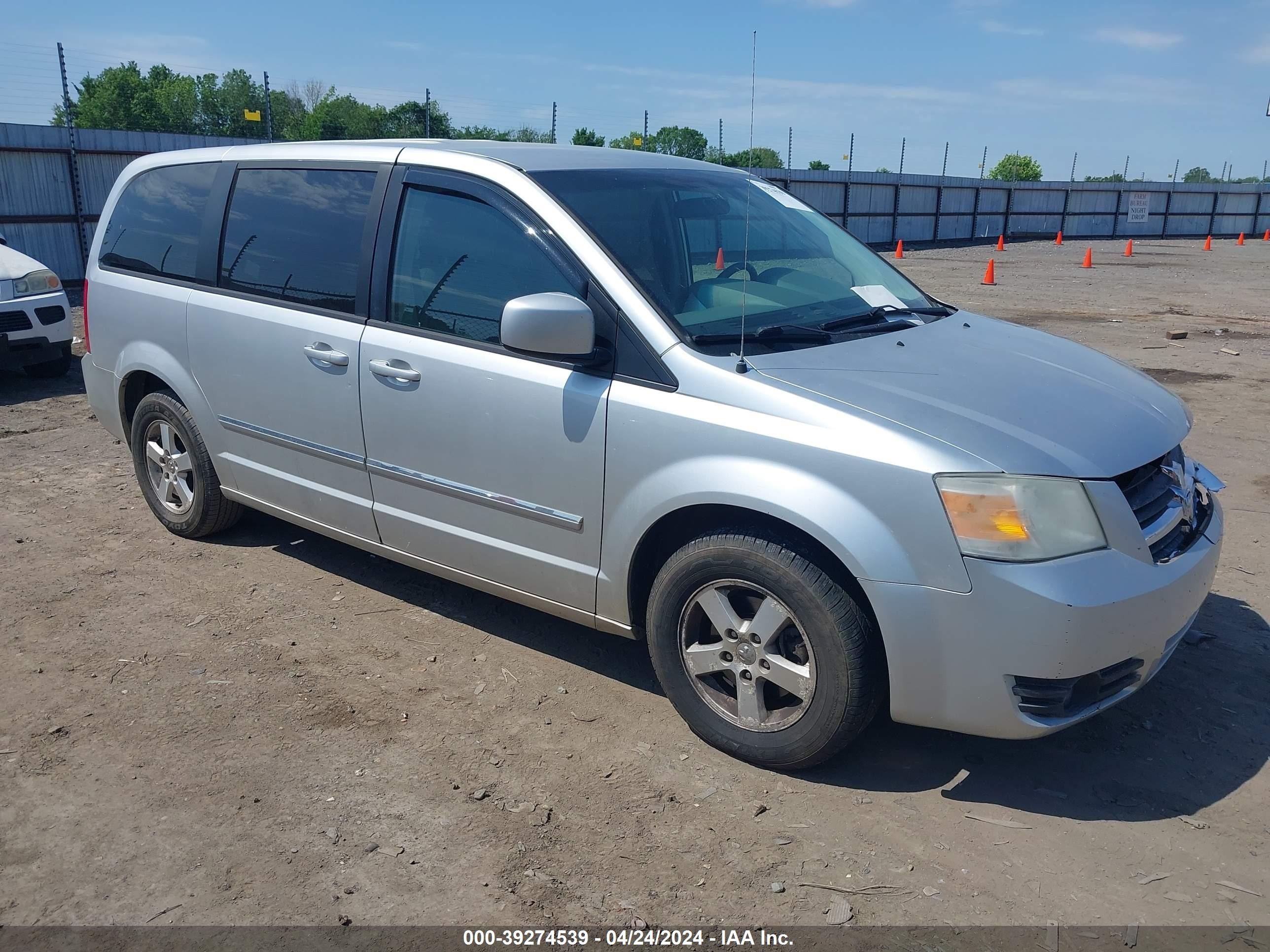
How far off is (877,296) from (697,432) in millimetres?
1326

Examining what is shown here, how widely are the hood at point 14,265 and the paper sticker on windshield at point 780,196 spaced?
7427mm

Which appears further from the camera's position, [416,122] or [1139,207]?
[1139,207]

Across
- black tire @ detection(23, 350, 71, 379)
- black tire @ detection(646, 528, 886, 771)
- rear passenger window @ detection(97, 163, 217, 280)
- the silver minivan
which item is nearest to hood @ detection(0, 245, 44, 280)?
black tire @ detection(23, 350, 71, 379)

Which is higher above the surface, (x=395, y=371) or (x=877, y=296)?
(x=877, y=296)

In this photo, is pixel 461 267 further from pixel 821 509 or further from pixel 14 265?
pixel 14 265

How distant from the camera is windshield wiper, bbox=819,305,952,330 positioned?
3.71 meters

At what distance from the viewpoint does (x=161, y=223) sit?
16.8ft

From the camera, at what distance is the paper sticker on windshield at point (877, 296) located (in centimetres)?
402

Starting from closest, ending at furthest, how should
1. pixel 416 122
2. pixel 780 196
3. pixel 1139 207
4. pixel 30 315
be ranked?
pixel 780 196 → pixel 30 315 → pixel 416 122 → pixel 1139 207

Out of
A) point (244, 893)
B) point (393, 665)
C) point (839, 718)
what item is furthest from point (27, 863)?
point (839, 718)

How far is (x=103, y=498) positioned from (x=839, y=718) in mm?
4999

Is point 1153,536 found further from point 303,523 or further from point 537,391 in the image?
point 303,523

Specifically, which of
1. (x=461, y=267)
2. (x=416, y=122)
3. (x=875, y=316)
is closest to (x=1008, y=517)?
(x=875, y=316)

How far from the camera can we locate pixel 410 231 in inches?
157
